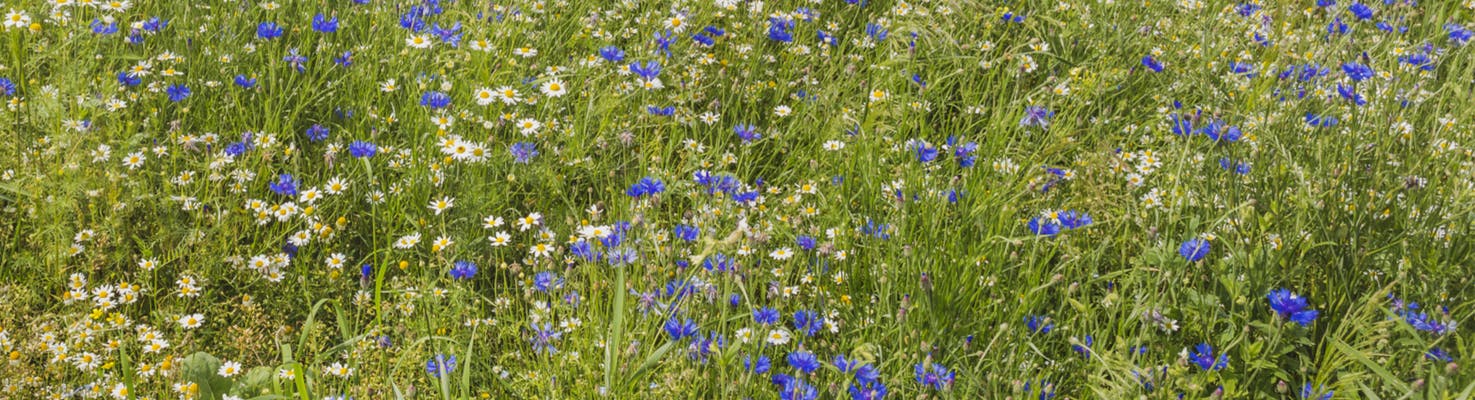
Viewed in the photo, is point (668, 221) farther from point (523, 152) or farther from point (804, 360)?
point (804, 360)

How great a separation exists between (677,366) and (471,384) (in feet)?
1.42

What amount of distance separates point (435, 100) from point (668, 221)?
618 mm

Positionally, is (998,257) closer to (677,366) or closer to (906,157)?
(906,157)

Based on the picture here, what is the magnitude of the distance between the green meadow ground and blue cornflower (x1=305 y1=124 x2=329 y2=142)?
0.04 feet

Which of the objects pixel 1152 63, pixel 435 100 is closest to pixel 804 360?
pixel 435 100

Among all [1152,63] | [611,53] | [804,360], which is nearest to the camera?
[804,360]

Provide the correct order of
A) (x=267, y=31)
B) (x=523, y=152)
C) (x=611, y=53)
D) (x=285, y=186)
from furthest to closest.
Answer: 1. (x=611, y=53)
2. (x=267, y=31)
3. (x=523, y=152)
4. (x=285, y=186)

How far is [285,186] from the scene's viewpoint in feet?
7.81

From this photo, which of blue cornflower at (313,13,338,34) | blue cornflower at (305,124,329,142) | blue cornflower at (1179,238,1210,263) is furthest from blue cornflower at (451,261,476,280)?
blue cornflower at (1179,238,1210,263)

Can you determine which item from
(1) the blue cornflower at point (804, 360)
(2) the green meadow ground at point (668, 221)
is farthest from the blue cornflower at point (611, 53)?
(1) the blue cornflower at point (804, 360)

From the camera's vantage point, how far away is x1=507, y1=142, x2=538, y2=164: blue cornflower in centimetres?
250

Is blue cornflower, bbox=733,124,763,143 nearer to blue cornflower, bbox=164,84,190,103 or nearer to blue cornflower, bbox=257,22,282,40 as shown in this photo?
blue cornflower, bbox=257,22,282,40

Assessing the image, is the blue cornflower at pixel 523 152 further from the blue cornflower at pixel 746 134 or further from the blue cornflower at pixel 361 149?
the blue cornflower at pixel 746 134

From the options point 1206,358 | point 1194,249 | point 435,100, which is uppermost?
point 435,100
